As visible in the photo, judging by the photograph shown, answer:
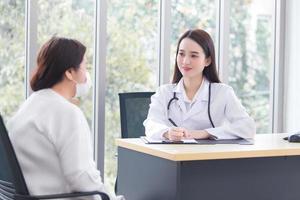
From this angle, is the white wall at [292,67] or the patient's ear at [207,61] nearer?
the patient's ear at [207,61]

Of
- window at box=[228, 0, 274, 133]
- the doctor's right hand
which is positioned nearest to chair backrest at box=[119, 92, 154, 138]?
the doctor's right hand

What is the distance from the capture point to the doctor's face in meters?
2.81

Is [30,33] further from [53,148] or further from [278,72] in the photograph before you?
[278,72]

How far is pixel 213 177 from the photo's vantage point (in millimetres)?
2156

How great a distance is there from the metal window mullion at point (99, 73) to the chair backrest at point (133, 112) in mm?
429

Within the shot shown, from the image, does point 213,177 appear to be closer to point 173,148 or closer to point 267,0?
point 173,148

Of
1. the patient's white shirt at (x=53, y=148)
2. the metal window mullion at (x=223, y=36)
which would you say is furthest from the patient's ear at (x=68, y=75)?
the metal window mullion at (x=223, y=36)

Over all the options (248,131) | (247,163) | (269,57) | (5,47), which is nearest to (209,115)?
(248,131)

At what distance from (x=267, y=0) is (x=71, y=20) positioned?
1770mm

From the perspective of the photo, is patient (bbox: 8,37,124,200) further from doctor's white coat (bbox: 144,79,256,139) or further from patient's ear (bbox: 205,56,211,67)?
patient's ear (bbox: 205,56,211,67)

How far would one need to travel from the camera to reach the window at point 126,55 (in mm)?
3689

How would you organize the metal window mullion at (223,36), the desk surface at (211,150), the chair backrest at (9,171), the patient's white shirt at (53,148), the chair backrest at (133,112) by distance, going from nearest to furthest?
1. the chair backrest at (9,171)
2. the patient's white shirt at (53,148)
3. the desk surface at (211,150)
4. the chair backrest at (133,112)
5. the metal window mullion at (223,36)

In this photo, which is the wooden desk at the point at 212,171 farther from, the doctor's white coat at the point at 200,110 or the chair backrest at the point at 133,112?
the chair backrest at the point at 133,112

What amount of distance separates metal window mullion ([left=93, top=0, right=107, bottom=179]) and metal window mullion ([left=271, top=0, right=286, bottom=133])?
1.60m
